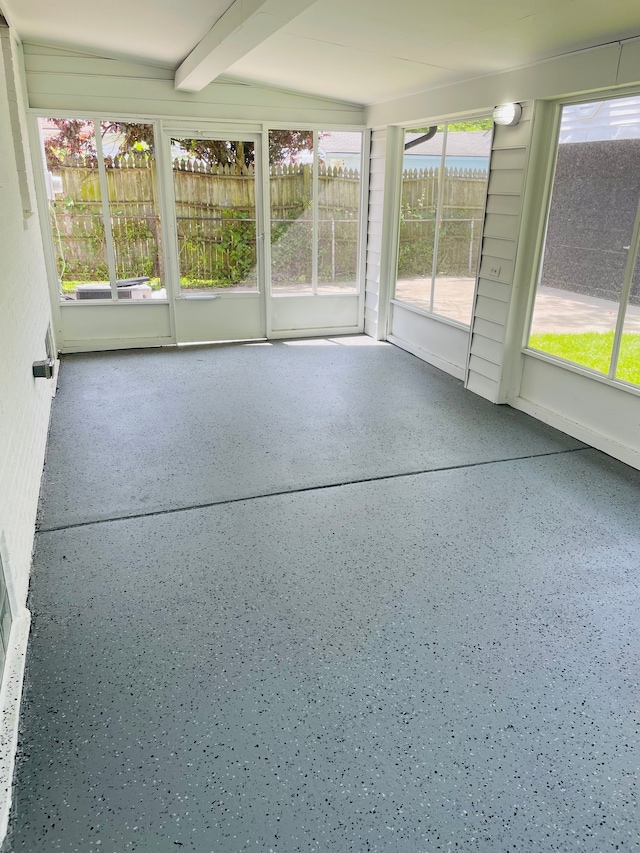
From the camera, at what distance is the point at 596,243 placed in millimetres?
4047

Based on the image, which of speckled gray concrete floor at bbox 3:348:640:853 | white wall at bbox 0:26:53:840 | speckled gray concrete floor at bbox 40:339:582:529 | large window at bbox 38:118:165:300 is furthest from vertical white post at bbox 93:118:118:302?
speckled gray concrete floor at bbox 3:348:640:853

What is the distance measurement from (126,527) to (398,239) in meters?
4.65

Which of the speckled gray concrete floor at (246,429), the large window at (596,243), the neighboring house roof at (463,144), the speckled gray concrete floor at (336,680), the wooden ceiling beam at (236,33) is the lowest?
the speckled gray concrete floor at (336,680)

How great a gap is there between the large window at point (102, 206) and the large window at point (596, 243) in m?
4.00

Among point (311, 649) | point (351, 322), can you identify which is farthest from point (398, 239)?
point (311, 649)

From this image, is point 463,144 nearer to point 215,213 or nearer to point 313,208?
point 313,208

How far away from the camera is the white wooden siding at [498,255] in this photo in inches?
180

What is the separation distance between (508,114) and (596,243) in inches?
48.2

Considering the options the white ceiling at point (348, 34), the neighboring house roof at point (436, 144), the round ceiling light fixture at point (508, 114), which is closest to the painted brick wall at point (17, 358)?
the white ceiling at point (348, 34)

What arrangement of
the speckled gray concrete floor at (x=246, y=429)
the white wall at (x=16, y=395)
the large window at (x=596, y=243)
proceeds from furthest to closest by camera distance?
the large window at (x=596, y=243) < the speckled gray concrete floor at (x=246, y=429) < the white wall at (x=16, y=395)

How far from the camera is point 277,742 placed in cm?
196

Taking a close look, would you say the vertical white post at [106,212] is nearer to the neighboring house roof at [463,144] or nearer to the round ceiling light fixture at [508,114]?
the neighboring house roof at [463,144]

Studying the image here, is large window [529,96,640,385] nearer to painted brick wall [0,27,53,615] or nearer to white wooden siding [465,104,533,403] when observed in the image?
white wooden siding [465,104,533,403]

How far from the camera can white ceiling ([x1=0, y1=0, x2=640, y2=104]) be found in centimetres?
332
